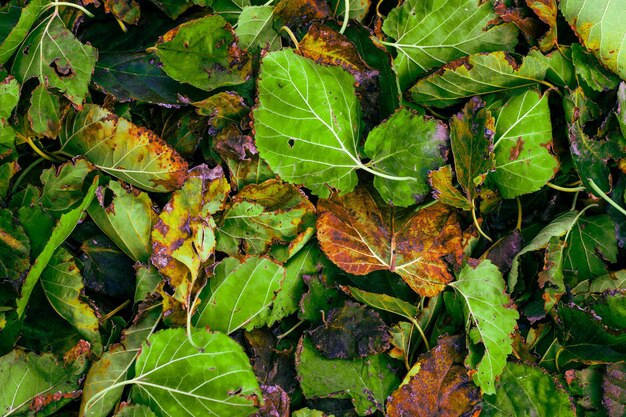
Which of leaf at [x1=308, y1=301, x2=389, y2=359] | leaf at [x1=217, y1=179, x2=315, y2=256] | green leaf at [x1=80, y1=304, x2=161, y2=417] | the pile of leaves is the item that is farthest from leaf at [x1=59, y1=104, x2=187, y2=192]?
leaf at [x1=308, y1=301, x2=389, y2=359]

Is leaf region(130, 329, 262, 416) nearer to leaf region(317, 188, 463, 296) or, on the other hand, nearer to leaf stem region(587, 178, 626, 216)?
leaf region(317, 188, 463, 296)

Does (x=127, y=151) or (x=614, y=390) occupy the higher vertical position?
(x=127, y=151)

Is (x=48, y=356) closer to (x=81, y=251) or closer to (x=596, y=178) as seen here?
(x=81, y=251)

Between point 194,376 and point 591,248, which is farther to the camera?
point 591,248

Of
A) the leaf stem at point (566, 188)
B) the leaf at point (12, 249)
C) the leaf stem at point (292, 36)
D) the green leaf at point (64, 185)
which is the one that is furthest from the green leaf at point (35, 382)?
the leaf stem at point (566, 188)

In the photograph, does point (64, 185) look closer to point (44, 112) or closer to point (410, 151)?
point (44, 112)

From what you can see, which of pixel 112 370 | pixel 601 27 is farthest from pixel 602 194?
pixel 112 370

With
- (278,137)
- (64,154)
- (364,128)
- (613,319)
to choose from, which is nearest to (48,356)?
(64,154)
